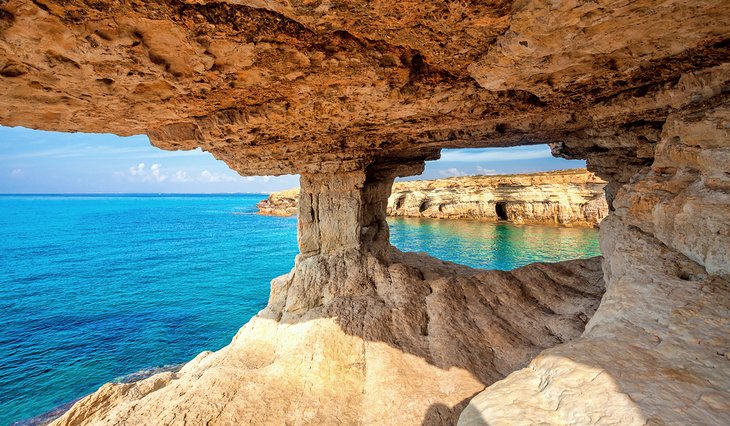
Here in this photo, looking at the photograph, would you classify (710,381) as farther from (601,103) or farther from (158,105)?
(158,105)

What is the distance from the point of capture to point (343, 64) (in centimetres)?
531

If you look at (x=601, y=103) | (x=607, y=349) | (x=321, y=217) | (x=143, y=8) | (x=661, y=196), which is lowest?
(x=607, y=349)

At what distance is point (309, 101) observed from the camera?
6.75 meters

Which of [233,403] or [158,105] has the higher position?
[158,105]

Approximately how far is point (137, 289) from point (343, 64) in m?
28.6

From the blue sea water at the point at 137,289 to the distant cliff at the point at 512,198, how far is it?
10.1ft

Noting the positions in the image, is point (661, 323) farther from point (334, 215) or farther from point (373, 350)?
point (334, 215)

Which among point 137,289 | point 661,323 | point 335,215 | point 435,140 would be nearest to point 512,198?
point 435,140

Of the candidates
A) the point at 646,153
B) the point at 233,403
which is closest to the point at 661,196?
the point at 646,153

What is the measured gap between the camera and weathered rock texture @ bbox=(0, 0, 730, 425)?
3.50 metres

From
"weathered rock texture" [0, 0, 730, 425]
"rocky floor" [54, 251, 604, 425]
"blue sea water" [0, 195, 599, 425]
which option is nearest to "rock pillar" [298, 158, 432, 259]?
"weathered rock texture" [0, 0, 730, 425]

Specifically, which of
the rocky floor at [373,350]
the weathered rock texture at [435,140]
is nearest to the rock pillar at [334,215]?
the weathered rock texture at [435,140]

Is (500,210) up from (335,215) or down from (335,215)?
down

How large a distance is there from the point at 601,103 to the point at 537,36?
4120 millimetres
